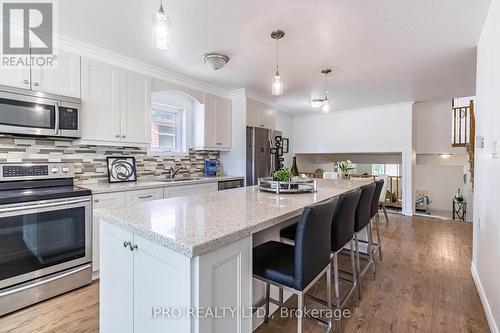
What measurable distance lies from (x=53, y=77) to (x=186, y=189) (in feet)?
5.78

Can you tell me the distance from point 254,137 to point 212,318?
11.6 ft

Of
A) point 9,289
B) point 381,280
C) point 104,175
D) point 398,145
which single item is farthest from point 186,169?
point 398,145

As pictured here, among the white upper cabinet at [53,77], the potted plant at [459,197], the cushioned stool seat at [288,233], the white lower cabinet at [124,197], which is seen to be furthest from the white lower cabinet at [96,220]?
the potted plant at [459,197]

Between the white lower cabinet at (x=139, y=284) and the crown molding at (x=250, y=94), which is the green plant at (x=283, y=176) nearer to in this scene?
the white lower cabinet at (x=139, y=284)

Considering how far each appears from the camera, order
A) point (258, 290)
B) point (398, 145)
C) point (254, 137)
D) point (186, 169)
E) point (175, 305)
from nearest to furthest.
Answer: point (175, 305) < point (258, 290) < point (186, 169) < point (254, 137) < point (398, 145)

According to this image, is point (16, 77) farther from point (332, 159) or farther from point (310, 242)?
point (332, 159)

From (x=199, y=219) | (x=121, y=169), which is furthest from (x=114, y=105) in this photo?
(x=199, y=219)

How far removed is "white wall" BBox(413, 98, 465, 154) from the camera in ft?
18.1

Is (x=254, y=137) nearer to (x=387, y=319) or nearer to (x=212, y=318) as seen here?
(x=387, y=319)

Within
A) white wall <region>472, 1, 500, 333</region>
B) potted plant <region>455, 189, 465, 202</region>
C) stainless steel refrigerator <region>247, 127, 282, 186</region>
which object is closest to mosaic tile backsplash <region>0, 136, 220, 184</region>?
stainless steel refrigerator <region>247, 127, 282, 186</region>

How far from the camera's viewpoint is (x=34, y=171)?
91.3 inches

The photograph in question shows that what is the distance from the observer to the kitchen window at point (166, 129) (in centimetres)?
364

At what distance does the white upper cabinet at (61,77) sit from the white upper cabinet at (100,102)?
2.9 inches

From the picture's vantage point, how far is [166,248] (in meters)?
1.01
